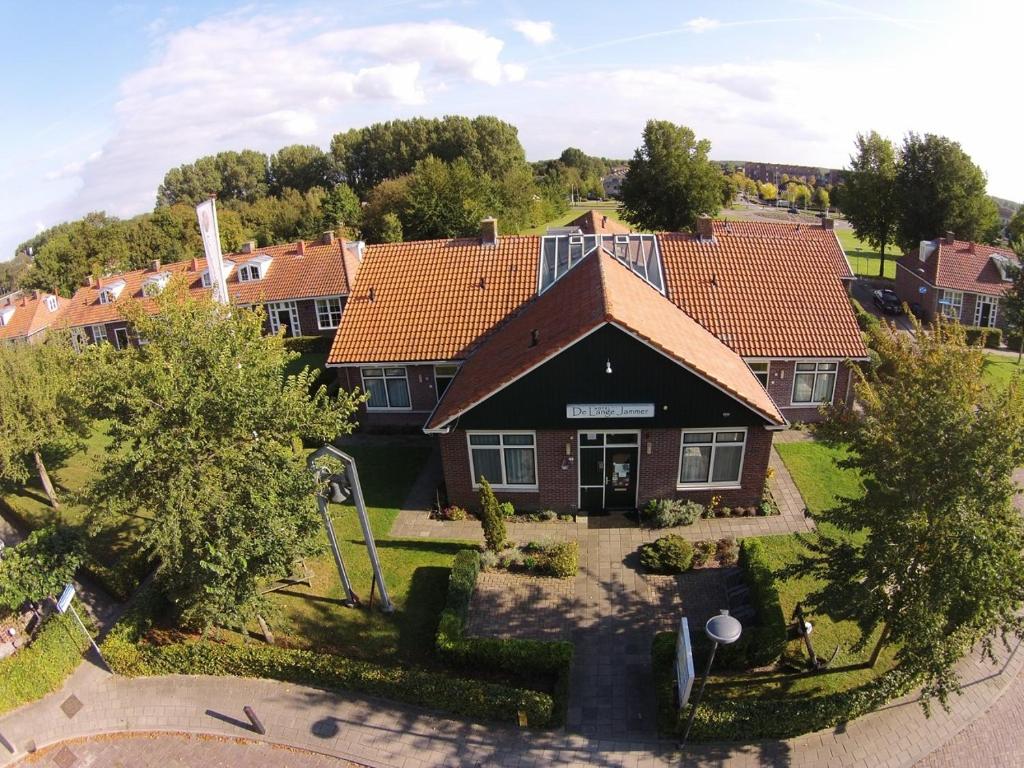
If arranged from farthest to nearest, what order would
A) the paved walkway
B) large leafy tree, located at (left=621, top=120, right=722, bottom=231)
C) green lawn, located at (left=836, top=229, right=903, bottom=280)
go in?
green lawn, located at (left=836, top=229, right=903, bottom=280)
large leafy tree, located at (left=621, top=120, right=722, bottom=231)
the paved walkway

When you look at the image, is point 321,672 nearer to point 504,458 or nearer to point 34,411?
point 504,458

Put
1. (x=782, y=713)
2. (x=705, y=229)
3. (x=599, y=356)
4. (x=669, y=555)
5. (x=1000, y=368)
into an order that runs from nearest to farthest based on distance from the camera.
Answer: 1. (x=782, y=713)
2. (x=669, y=555)
3. (x=599, y=356)
4. (x=705, y=229)
5. (x=1000, y=368)

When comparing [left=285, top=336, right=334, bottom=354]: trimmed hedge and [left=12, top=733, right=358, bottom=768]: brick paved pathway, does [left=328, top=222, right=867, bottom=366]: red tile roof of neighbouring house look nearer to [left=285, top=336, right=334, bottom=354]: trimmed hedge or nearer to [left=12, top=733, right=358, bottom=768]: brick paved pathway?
[left=12, top=733, right=358, bottom=768]: brick paved pathway

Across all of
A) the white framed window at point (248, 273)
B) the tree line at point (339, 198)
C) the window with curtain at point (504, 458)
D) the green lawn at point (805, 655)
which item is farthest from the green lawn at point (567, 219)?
the green lawn at point (805, 655)

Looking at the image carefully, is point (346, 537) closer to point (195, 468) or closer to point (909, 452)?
point (195, 468)

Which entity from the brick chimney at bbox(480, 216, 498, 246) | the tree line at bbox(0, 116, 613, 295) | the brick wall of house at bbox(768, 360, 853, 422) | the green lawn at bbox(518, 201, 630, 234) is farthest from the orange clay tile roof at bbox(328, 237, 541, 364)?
the green lawn at bbox(518, 201, 630, 234)

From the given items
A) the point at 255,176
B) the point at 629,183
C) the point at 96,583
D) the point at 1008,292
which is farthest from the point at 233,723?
the point at 255,176

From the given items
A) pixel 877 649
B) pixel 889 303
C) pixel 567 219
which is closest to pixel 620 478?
pixel 877 649
